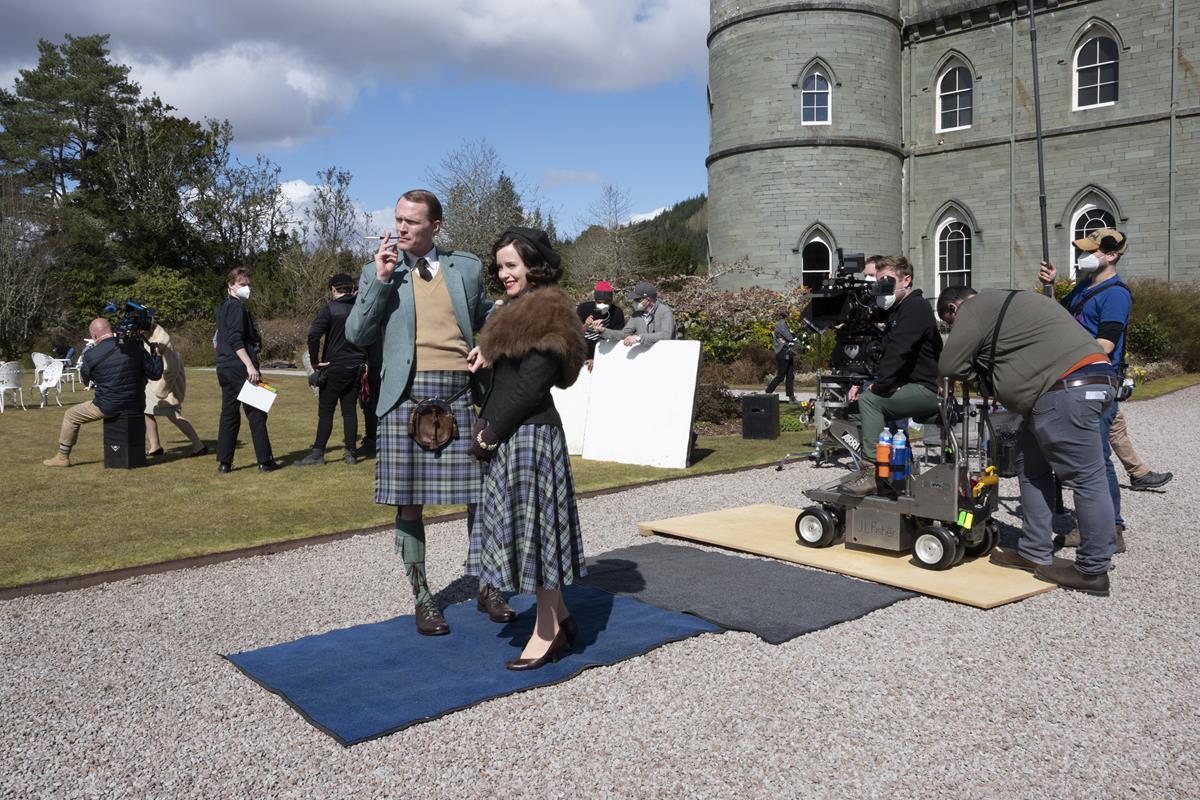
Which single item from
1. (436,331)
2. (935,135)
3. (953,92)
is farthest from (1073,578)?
(953,92)

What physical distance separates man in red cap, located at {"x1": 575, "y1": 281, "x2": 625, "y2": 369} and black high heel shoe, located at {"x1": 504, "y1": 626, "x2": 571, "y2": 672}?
5970 millimetres

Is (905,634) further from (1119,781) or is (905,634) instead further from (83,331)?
(83,331)

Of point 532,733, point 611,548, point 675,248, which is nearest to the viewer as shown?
point 532,733

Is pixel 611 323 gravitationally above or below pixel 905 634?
above

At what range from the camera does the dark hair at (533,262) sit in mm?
4230

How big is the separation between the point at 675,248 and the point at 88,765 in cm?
5283

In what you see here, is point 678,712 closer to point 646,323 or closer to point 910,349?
point 910,349

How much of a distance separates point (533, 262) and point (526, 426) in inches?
28.5

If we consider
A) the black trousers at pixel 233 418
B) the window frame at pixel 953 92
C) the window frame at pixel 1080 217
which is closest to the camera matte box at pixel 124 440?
the black trousers at pixel 233 418

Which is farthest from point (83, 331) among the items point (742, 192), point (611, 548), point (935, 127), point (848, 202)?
point (611, 548)

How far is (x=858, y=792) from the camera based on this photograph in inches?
126

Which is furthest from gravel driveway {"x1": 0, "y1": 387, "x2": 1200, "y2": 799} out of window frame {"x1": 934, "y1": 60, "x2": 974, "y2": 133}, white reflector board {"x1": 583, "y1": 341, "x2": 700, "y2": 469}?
window frame {"x1": 934, "y1": 60, "x2": 974, "y2": 133}

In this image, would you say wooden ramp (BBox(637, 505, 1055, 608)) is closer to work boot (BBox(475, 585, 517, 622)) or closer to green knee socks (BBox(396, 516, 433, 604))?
work boot (BBox(475, 585, 517, 622))

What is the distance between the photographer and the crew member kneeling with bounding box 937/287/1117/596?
542 centimetres
